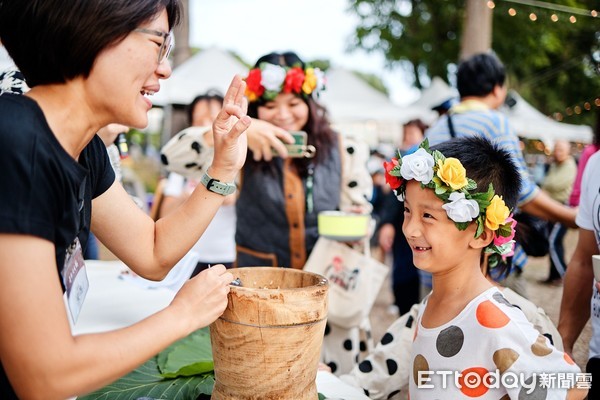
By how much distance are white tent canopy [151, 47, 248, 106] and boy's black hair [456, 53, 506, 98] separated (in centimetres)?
541

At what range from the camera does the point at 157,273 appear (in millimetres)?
1546

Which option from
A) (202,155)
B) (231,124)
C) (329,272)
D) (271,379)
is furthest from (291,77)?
(271,379)

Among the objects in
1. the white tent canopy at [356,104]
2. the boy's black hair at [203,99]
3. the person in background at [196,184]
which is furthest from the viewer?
the white tent canopy at [356,104]

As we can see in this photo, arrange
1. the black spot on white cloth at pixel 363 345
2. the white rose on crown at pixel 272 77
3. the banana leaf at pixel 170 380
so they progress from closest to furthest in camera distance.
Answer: the banana leaf at pixel 170 380 < the white rose on crown at pixel 272 77 < the black spot on white cloth at pixel 363 345

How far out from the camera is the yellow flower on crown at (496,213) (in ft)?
5.21

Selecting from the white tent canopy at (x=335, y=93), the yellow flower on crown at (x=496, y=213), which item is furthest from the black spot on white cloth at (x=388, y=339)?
the white tent canopy at (x=335, y=93)

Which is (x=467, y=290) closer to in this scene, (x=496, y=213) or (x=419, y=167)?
(x=496, y=213)

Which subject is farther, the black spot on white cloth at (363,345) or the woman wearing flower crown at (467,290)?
the black spot on white cloth at (363,345)

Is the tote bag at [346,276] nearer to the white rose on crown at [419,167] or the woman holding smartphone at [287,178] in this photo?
the woman holding smartphone at [287,178]

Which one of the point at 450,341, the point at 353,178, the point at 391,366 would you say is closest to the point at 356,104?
the point at 353,178

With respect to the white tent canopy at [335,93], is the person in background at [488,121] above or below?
above

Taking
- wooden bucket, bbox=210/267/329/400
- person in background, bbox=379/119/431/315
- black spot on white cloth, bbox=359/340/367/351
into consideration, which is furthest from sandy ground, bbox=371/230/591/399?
wooden bucket, bbox=210/267/329/400

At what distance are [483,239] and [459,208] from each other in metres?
0.17

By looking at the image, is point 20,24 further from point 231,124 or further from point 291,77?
point 291,77
